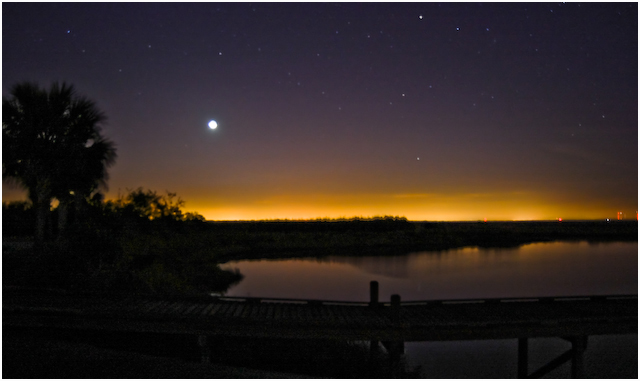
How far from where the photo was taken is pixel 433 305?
10234 millimetres

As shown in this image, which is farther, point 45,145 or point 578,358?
point 45,145

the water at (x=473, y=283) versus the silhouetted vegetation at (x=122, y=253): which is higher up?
the silhouetted vegetation at (x=122, y=253)

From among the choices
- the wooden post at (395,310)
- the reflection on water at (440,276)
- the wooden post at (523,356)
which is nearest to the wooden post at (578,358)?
the wooden post at (523,356)

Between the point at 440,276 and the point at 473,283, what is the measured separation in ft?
9.94

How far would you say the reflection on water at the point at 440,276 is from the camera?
2772 centimetres

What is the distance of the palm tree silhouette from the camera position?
1549 cm

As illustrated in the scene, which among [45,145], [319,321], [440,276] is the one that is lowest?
[440,276]

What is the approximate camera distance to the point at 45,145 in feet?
51.8

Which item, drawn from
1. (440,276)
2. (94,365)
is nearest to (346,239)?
(440,276)

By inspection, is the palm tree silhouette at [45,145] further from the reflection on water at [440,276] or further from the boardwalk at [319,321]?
the reflection on water at [440,276]

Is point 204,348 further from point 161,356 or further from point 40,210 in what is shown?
point 40,210

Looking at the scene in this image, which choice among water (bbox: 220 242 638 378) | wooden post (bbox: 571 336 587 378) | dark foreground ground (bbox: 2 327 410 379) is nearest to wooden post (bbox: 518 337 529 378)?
wooden post (bbox: 571 336 587 378)

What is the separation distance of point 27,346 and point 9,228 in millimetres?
18823

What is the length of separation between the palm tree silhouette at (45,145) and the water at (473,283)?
10.3 metres
